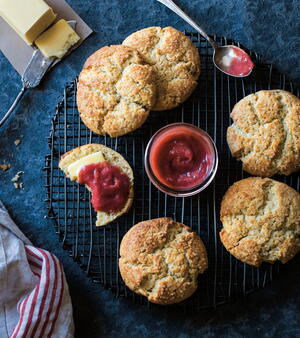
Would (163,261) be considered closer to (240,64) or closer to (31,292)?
(31,292)

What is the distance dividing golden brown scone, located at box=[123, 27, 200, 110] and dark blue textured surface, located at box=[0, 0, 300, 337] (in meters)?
0.51

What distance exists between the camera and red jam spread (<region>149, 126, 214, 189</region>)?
3.77 metres

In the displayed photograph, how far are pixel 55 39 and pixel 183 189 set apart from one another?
6.36 ft

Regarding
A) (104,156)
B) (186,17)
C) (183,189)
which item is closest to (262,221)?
(183,189)

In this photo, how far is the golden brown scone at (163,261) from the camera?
3.73 m

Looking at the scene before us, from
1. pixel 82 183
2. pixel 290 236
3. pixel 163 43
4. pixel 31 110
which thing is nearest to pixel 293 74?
pixel 163 43

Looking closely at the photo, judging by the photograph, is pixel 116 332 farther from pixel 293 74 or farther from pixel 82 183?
pixel 293 74

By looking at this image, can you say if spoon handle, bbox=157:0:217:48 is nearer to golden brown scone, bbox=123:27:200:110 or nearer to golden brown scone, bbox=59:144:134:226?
golden brown scone, bbox=123:27:200:110

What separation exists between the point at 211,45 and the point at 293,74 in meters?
0.83

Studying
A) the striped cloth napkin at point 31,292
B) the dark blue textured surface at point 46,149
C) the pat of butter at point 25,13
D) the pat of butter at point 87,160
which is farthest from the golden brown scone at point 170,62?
the striped cloth napkin at point 31,292

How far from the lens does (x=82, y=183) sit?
403 centimetres

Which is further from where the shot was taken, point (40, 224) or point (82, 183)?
point (40, 224)

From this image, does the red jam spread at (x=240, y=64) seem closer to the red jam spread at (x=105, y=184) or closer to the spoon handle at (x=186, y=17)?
the spoon handle at (x=186, y=17)

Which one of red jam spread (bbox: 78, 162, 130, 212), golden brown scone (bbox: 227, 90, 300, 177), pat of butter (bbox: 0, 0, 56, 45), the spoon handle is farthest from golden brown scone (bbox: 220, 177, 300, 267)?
pat of butter (bbox: 0, 0, 56, 45)
